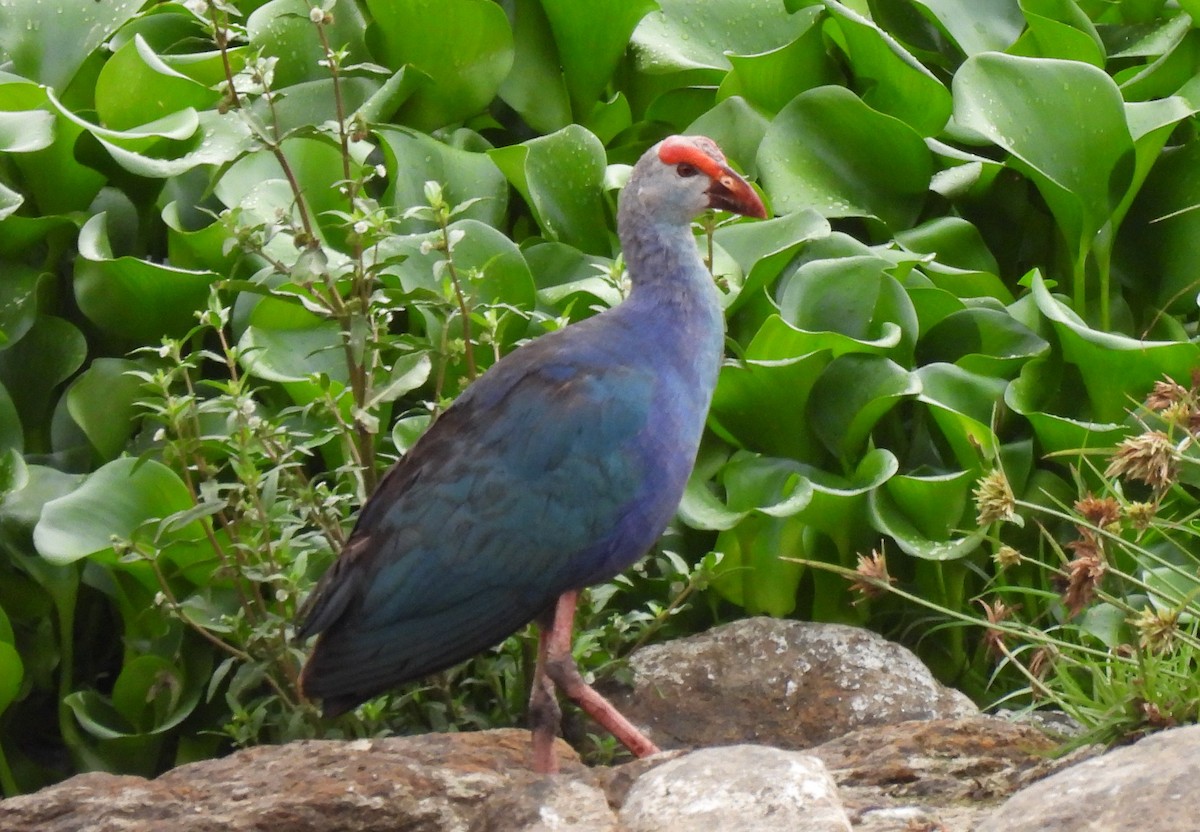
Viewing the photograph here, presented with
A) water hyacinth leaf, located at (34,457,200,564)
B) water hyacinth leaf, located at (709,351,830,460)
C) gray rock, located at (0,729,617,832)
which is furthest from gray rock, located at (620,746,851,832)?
water hyacinth leaf, located at (34,457,200,564)

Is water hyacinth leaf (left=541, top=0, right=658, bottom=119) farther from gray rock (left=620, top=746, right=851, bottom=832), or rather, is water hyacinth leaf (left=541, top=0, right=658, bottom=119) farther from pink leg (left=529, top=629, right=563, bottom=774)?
gray rock (left=620, top=746, right=851, bottom=832)

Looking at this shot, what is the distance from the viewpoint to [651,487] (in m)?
2.60

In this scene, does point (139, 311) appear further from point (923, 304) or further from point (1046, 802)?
point (1046, 802)

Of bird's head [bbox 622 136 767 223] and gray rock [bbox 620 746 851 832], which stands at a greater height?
bird's head [bbox 622 136 767 223]

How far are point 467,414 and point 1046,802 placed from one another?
122 cm

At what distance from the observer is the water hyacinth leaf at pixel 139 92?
4121 millimetres

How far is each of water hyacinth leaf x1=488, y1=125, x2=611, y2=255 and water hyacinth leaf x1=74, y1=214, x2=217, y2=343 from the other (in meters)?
0.91

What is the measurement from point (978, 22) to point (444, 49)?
1599 mm

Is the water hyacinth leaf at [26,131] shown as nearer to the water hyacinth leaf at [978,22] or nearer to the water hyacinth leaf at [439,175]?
the water hyacinth leaf at [439,175]

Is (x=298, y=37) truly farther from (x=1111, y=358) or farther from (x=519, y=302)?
(x=1111, y=358)

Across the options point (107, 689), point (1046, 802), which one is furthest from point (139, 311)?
point (1046, 802)

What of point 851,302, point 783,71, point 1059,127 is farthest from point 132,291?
point 1059,127

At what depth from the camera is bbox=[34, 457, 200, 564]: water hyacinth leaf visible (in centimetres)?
324

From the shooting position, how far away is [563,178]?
4.12m
